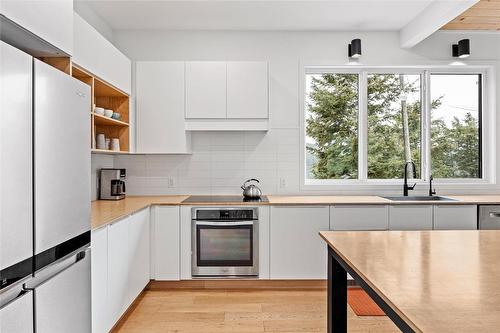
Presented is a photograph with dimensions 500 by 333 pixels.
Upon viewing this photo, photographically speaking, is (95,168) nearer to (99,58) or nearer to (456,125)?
(99,58)

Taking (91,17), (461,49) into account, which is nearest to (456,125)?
(461,49)

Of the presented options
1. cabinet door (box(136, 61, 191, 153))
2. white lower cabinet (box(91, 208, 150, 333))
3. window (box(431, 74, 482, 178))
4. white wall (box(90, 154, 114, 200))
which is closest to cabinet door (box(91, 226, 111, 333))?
white lower cabinet (box(91, 208, 150, 333))

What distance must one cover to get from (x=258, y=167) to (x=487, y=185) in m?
2.52

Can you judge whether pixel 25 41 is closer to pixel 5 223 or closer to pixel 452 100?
pixel 5 223

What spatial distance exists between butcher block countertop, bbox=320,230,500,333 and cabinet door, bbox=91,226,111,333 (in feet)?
4.38

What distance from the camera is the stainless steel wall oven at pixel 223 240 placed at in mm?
3488

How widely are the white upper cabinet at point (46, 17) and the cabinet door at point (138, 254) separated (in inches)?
60.0

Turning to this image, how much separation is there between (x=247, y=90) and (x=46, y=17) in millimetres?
2274

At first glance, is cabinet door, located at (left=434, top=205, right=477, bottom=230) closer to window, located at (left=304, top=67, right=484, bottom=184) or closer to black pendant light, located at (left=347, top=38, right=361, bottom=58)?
window, located at (left=304, top=67, right=484, bottom=184)

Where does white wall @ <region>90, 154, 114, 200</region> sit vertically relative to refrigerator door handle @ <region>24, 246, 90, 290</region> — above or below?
above

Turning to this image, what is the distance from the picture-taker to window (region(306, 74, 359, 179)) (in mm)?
4227

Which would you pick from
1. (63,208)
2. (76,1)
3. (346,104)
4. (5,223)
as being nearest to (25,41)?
(63,208)

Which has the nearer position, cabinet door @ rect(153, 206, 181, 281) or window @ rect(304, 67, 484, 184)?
cabinet door @ rect(153, 206, 181, 281)

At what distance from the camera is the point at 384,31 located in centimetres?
407
